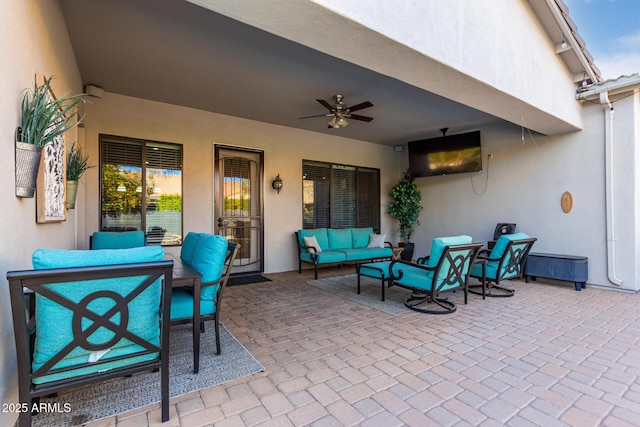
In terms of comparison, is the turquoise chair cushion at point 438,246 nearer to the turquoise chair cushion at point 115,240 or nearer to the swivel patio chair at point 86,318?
the swivel patio chair at point 86,318

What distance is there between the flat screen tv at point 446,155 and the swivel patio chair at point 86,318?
637 cm

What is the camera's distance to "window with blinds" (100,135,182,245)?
470 cm

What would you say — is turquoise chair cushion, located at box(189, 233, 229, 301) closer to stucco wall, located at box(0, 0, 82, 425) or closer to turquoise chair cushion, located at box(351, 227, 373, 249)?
stucco wall, located at box(0, 0, 82, 425)

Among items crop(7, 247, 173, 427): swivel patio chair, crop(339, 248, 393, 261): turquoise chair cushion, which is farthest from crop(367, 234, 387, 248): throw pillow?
crop(7, 247, 173, 427): swivel patio chair

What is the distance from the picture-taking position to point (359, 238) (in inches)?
271

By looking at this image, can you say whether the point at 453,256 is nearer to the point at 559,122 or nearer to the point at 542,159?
the point at 559,122

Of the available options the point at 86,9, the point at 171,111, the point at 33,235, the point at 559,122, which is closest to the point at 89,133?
the point at 171,111

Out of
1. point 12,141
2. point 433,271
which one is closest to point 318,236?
point 433,271

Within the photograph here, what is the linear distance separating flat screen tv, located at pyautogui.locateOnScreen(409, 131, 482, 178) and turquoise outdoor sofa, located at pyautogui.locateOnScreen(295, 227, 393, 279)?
1.99 m

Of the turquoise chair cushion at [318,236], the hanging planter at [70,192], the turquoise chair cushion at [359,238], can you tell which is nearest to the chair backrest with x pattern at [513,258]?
the turquoise chair cushion at [359,238]

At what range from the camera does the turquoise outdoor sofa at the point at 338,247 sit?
586 cm

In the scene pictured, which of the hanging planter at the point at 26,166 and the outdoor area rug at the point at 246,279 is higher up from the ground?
the hanging planter at the point at 26,166

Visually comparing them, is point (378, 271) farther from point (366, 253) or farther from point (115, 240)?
point (115, 240)

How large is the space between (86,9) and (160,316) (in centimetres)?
288
